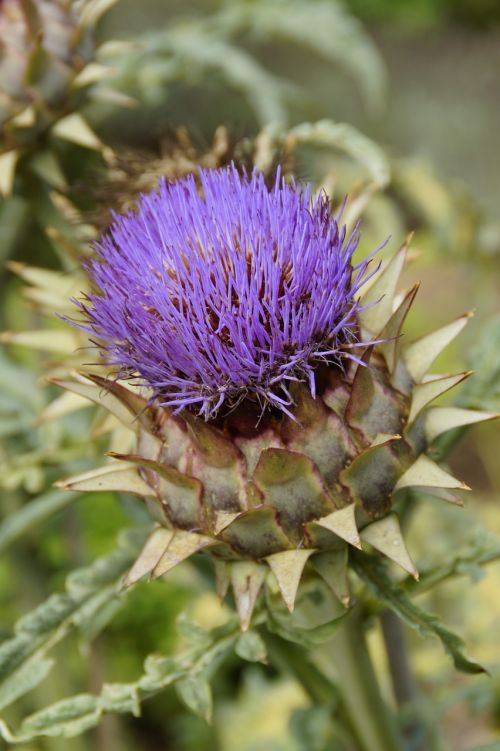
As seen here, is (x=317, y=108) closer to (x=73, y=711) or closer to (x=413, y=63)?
(x=73, y=711)

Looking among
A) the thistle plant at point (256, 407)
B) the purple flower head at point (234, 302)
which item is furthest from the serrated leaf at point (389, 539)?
the purple flower head at point (234, 302)

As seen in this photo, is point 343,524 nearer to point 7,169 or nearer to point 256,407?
point 256,407

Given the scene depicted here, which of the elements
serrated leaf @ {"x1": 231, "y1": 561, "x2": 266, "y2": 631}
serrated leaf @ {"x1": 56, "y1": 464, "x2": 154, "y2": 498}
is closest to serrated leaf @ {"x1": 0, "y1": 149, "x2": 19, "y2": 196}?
serrated leaf @ {"x1": 56, "y1": 464, "x2": 154, "y2": 498}

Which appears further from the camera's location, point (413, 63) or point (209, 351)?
point (413, 63)

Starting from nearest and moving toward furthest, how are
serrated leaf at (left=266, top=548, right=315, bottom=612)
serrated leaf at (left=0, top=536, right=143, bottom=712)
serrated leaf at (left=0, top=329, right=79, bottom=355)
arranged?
serrated leaf at (left=266, top=548, right=315, bottom=612) → serrated leaf at (left=0, top=536, right=143, bottom=712) → serrated leaf at (left=0, top=329, right=79, bottom=355)

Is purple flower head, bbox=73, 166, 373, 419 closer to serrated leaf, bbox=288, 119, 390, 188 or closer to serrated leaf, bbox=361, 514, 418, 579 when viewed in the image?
serrated leaf, bbox=361, 514, 418, 579

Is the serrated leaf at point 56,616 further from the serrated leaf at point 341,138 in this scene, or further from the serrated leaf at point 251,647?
the serrated leaf at point 341,138

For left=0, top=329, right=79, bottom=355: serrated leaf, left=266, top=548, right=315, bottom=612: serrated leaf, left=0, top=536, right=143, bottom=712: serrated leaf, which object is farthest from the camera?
left=0, top=329, right=79, bottom=355: serrated leaf

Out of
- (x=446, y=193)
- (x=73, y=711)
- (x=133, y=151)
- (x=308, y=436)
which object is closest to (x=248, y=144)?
(x=133, y=151)
